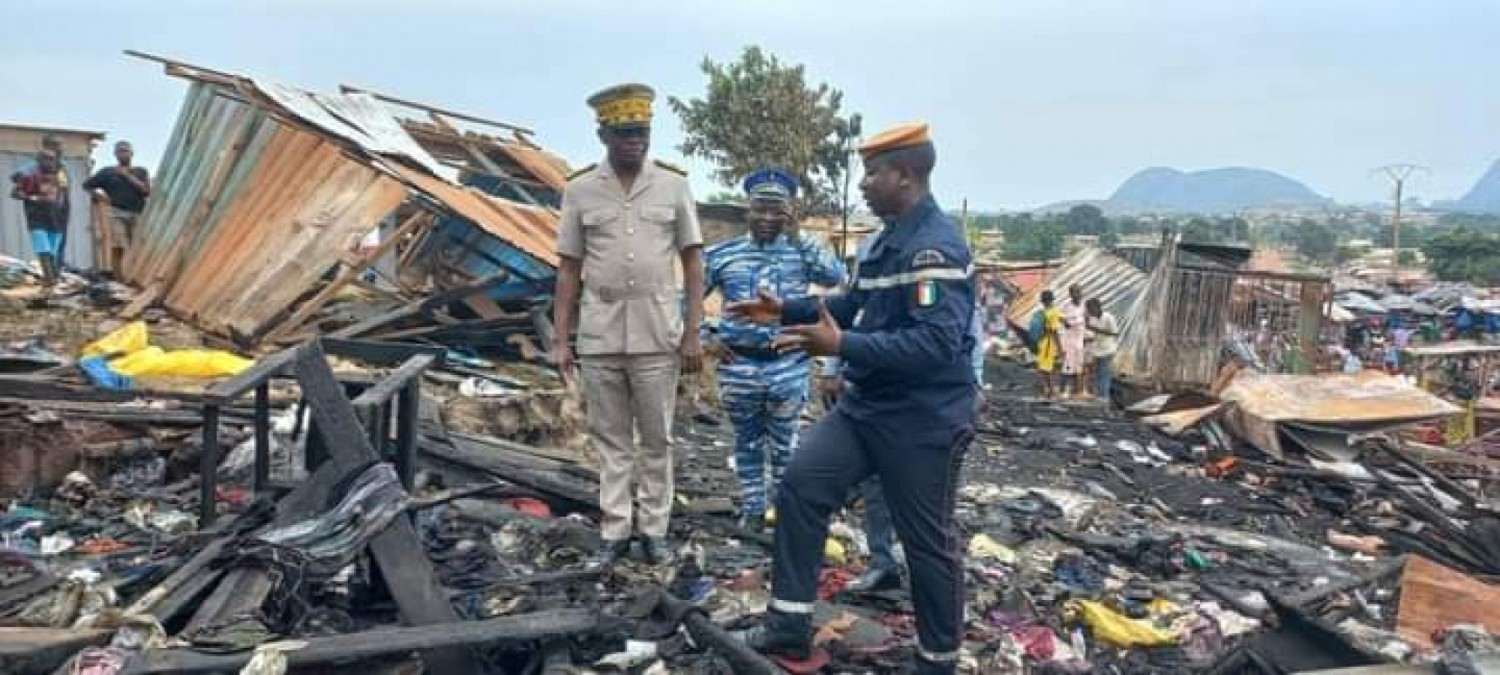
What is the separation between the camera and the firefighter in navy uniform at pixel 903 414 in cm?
329

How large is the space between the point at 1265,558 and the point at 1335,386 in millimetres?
5206

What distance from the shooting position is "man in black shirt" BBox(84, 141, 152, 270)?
33.2 ft

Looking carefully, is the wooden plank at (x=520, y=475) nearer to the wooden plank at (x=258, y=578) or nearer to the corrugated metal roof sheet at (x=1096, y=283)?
the wooden plank at (x=258, y=578)

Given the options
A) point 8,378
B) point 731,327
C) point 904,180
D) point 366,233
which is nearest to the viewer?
point 904,180

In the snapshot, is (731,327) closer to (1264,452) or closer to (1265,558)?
(1265,558)

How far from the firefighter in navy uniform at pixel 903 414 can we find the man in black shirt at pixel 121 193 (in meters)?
8.98

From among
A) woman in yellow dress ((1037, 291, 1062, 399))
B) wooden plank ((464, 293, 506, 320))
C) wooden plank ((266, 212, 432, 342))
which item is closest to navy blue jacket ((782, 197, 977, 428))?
wooden plank ((266, 212, 432, 342))

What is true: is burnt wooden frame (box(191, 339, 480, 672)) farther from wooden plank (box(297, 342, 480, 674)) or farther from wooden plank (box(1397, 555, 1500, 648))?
wooden plank (box(1397, 555, 1500, 648))

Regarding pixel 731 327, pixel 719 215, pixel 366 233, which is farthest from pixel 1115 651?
pixel 719 215

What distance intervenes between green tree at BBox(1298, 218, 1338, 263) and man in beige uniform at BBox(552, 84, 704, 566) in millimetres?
53965

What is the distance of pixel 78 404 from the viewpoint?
5.40 m

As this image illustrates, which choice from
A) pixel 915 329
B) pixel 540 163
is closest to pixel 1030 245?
pixel 540 163

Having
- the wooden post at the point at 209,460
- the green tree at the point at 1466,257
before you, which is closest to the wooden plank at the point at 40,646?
the wooden post at the point at 209,460

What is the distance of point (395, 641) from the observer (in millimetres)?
2980
